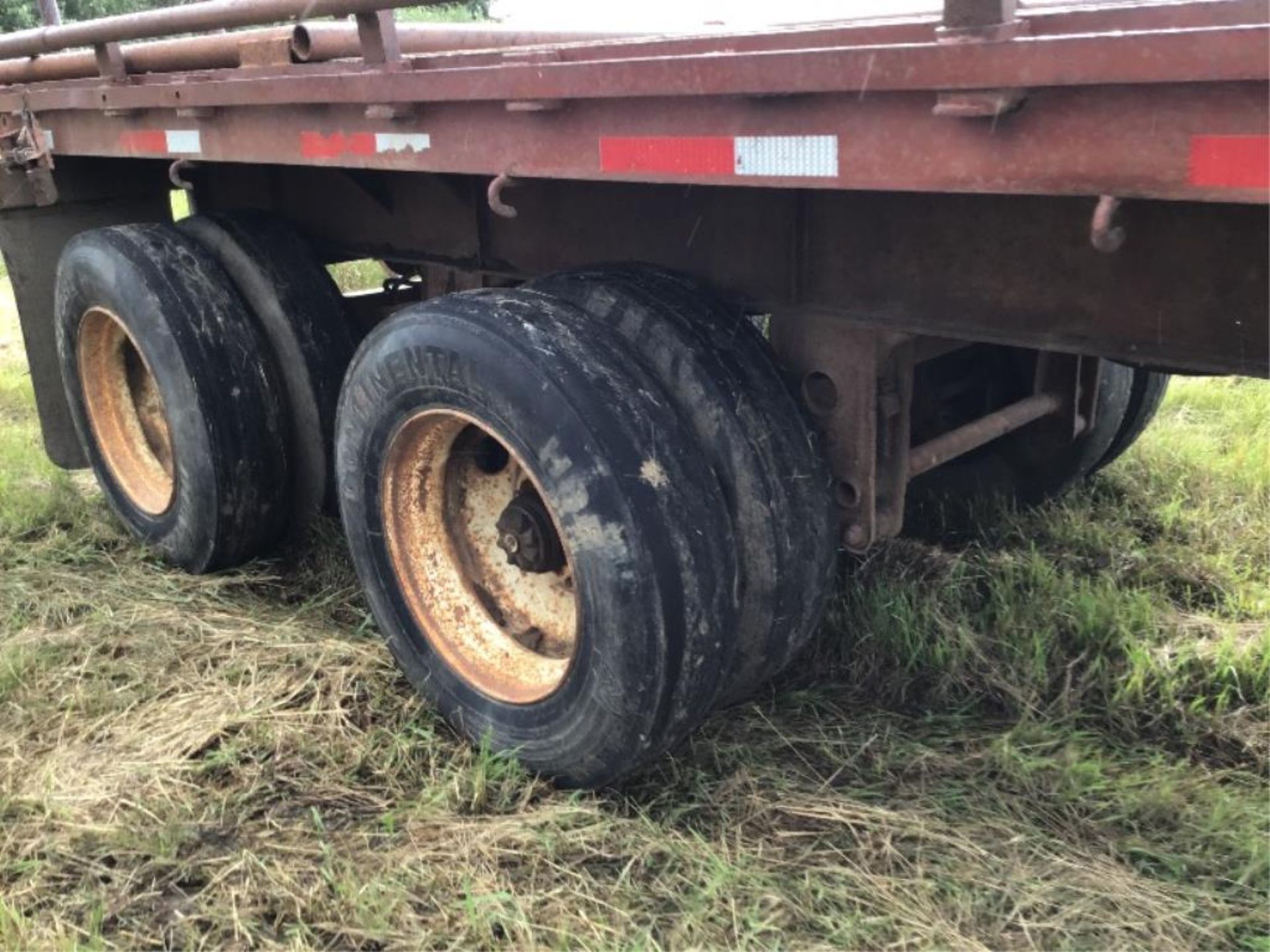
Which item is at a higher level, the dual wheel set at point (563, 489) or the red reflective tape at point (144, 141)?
the red reflective tape at point (144, 141)

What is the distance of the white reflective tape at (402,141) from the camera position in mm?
2568

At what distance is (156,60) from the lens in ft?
11.7

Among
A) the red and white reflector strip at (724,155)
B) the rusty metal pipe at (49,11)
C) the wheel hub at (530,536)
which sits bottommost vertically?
the wheel hub at (530,536)

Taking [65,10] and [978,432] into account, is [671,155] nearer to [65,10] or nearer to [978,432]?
[978,432]

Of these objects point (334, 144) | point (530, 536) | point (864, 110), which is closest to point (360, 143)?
point (334, 144)

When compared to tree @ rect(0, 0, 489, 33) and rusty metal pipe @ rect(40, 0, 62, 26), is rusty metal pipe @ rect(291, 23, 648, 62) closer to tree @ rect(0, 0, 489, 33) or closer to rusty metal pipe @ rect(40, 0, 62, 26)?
rusty metal pipe @ rect(40, 0, 62, 26)

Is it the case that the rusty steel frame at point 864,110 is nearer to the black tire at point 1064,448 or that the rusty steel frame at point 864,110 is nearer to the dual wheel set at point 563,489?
the dual wheel set at point 563,489

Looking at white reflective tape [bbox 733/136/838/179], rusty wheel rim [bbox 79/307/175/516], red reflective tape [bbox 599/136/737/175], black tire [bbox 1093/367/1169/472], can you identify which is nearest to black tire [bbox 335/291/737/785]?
red reflective tape [bbox 599/136/737/175]

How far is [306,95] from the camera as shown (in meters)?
2.75

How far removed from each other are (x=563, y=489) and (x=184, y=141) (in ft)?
5.37

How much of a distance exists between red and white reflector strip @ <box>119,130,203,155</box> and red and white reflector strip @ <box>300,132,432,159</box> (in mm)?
524

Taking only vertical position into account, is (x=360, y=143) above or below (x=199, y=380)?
above

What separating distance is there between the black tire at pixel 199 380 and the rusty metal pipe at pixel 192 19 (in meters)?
0.60

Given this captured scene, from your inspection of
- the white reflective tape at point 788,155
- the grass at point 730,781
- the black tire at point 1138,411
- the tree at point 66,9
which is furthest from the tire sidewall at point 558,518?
the tree at point 66,9
